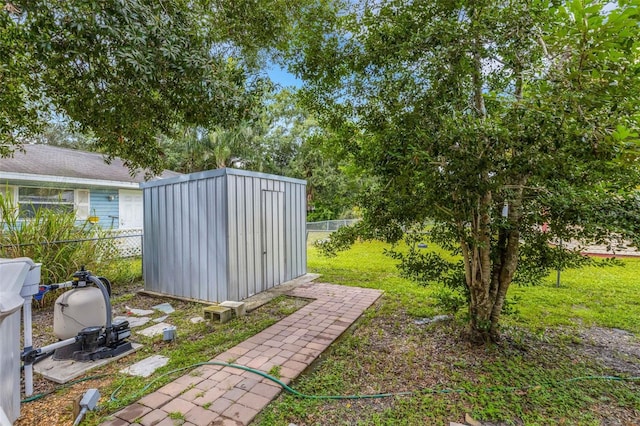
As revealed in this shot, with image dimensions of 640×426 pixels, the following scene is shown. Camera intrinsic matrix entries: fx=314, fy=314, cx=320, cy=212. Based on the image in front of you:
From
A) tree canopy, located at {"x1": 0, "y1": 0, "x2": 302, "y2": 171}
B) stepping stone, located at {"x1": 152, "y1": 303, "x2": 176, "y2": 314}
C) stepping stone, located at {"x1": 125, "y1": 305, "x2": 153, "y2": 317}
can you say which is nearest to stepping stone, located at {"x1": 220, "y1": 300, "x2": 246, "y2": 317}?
stepping stone, located at {"x1": 152, "y1": 303, "x2": 176, "y2": 314}

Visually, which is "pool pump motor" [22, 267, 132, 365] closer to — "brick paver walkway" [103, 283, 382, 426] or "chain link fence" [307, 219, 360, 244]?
"brick paver walkway" [103, 283, 382, 426]

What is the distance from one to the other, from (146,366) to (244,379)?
1.02m

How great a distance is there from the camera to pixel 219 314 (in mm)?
4078

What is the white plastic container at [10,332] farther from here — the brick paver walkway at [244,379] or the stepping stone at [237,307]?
the stepping stone at [237,307]

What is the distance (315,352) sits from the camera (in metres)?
3.19

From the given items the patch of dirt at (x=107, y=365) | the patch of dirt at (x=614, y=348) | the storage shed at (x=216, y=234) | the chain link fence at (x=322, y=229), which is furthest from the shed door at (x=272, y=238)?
the chain link fence at (x=322, y=229)

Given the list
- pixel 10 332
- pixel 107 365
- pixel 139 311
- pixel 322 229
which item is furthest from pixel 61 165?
pixel 322 229

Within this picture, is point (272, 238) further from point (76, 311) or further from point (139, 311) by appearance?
point (76, 311)

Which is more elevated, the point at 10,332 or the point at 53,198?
the point at 53,198

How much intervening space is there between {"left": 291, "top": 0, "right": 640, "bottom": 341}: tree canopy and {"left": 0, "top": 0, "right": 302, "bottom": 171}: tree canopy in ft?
3.52

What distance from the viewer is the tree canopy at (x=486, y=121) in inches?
76.3

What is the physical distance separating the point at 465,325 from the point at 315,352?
1.73 m

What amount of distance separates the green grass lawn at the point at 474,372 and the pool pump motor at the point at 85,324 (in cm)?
194

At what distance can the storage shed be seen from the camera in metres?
4.72
